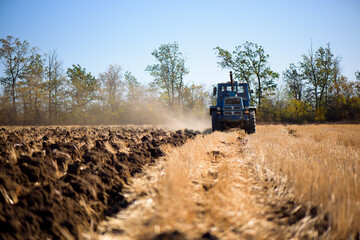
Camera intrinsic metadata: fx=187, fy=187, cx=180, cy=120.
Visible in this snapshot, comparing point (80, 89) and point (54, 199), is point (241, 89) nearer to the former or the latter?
point (54, 199)

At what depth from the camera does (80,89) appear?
3203 centimetres

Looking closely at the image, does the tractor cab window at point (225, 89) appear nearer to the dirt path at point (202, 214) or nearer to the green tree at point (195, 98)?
the dirt path at point (202, 214)

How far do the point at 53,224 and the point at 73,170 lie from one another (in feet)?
3.22

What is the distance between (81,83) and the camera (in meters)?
32.7

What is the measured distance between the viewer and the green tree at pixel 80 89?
102 feet

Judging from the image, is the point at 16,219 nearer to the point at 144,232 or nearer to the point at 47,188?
the point at 47,188

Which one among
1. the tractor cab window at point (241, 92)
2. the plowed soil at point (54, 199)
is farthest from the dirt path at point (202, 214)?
the tractor cab window at point (241, 92)

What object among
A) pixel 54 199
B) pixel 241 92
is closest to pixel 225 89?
pixel 241 92

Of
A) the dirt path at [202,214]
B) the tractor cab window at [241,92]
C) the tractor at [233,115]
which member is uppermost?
the tractor cab window at [241,92]

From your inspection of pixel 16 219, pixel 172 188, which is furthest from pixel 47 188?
pixel 172 188

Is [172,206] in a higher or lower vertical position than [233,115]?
lower

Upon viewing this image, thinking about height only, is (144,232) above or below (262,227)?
above

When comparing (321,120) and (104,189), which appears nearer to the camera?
(104,189)

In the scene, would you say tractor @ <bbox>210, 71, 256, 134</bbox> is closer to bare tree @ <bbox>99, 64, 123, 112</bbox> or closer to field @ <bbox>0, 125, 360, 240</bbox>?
field @ <bbox>0, 125, 360, 240</bbox>
